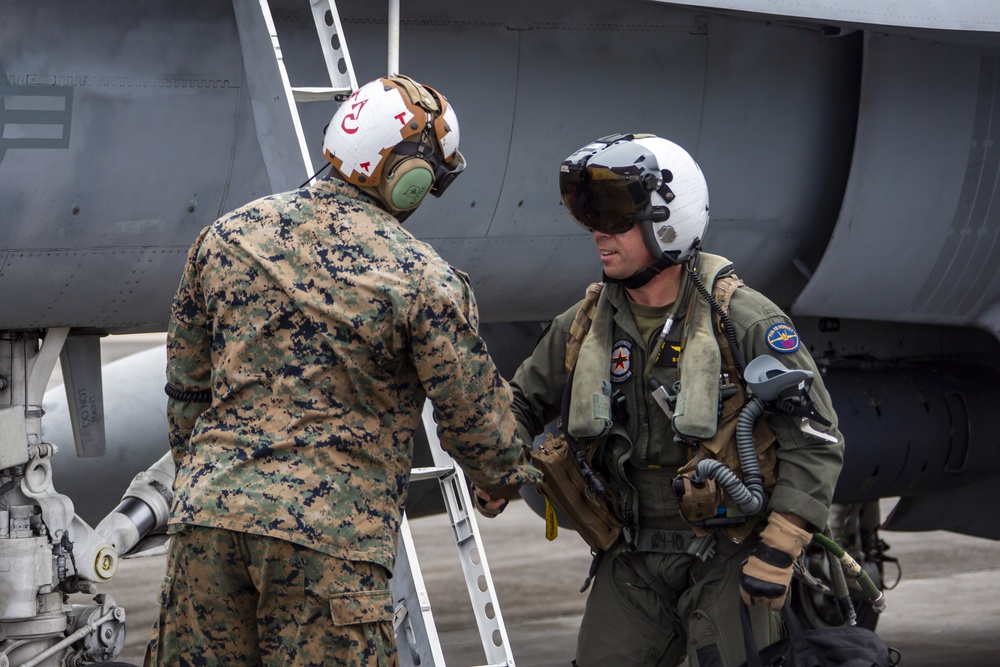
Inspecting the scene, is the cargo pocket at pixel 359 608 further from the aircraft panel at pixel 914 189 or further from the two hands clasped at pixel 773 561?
the aircraft panel at pixel 914 189

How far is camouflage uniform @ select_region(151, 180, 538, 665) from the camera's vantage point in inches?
110

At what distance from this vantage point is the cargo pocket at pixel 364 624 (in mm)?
2766

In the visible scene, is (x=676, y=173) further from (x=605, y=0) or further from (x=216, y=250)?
(x=605, y=0)

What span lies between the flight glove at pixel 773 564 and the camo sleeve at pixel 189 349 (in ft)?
4.16

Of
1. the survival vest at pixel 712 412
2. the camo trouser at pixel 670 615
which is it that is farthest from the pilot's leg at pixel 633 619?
the survival vest at pixel 712 412

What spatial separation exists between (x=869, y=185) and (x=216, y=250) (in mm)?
3405

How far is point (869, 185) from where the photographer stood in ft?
18.4

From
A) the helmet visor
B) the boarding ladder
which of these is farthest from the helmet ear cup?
the boarding ladder

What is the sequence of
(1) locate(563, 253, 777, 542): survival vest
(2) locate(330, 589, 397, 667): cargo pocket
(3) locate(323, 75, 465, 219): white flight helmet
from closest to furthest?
(2) locate(330, 589, 397, 667): cargo pocket, (3) locate(323, 75, 465, 219): white flight helmet, (1) locate(563, 253, 777, 542): survival vest

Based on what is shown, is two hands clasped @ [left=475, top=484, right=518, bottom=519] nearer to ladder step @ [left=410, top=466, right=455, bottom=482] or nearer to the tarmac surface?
ladder step @ [left=410, top=466, right=455, bottom=482]

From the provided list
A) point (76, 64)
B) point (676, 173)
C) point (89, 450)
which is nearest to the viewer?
point (676, 173)

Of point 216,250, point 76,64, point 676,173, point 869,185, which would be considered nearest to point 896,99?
point 869,185

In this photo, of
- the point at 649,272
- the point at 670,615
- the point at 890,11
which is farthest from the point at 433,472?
the point at 890,11

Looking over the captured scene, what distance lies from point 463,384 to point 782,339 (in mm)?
853
